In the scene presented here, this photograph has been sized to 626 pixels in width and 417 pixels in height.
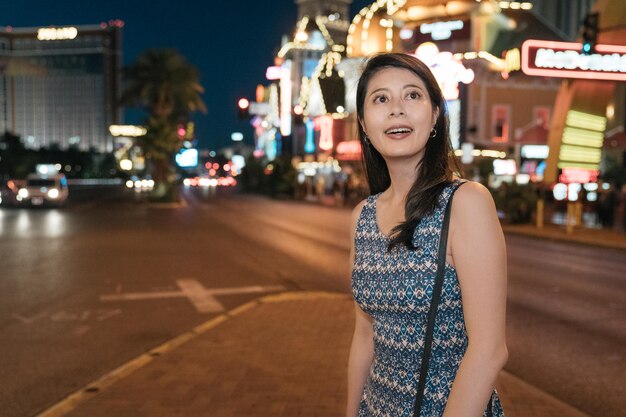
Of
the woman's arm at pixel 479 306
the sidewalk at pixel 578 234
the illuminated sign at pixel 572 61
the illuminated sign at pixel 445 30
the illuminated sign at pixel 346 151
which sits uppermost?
the illuminated sign at pixel 445 30

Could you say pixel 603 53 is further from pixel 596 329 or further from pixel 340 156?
pixel 340 156

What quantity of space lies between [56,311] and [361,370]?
24.7 ft

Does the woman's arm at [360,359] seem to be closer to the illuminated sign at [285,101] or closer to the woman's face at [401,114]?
the woman's face at [401,114]

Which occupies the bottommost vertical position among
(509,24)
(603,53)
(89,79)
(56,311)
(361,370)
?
(56,311)

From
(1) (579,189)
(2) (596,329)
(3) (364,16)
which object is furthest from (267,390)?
(3) (364,16)

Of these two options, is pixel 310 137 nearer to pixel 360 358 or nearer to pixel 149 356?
pixel 149 356

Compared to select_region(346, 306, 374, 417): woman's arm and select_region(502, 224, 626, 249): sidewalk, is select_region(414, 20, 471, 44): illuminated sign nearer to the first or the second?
select_region(502, 224, 626, 249): sidewalk

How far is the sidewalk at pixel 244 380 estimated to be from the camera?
5008 millimetres

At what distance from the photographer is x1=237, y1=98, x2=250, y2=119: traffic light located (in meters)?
27.5

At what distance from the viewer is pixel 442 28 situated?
44031mm

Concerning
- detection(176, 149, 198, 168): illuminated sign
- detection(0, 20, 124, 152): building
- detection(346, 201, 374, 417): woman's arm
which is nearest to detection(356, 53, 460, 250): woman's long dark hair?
detection(346, 201, 374, 417): woman's arm

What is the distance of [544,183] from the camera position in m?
25.0

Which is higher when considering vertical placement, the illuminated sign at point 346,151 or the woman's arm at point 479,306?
the illuminated sign at point 346,151

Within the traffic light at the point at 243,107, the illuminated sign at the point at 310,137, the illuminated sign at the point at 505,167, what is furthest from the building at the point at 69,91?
the traffic light at the point at 243,107
